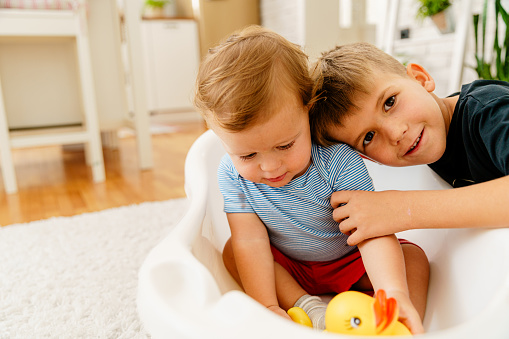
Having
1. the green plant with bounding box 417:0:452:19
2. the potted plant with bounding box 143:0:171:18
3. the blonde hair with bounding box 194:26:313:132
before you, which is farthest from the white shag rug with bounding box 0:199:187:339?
the potted plant with bounding box 143:0:171:18

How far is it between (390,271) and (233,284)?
0.23 m

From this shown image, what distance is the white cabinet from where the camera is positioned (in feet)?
11.7

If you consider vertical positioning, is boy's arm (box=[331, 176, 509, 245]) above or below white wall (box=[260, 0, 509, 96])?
below

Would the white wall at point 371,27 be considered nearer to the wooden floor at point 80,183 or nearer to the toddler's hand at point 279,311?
the wooden floor at point 80,183

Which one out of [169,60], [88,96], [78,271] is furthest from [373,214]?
[169,60]

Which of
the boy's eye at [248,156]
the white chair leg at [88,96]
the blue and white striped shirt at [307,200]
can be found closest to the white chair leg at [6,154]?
the white chair leg at [88,96]

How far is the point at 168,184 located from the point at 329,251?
1.08m

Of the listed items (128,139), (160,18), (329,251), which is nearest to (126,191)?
(329,251)

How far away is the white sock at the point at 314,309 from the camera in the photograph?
0.52m

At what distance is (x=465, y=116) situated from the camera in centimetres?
58

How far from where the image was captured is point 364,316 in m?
0.37

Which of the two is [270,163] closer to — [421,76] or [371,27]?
[421,76]

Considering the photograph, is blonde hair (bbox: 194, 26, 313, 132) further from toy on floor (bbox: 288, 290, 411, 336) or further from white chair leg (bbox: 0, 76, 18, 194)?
white chair leg (bbox: 0, 76, 18, 194)

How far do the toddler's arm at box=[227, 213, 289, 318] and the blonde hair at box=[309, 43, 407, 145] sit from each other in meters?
0.15
